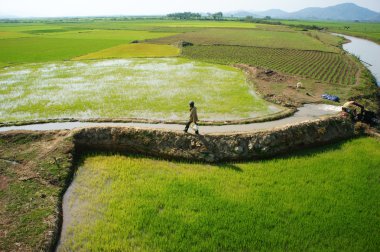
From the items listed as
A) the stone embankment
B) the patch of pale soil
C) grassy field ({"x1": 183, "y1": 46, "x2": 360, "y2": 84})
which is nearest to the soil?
the patch of pale soil

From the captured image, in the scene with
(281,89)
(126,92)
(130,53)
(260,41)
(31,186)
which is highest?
(260,41)

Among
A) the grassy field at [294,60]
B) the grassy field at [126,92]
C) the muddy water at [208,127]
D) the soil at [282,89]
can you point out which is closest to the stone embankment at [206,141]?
the muddy water at [208,127]

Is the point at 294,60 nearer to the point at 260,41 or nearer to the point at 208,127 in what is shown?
the point at 260,41

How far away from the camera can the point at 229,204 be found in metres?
6.83

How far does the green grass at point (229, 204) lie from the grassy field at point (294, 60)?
12.2 meters

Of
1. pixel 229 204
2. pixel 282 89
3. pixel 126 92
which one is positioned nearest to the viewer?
pixel 229 204

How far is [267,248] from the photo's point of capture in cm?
566

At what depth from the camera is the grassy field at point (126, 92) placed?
39.9 feet

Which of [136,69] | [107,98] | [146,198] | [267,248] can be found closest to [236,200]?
[267,248]

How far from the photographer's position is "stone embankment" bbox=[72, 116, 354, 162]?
8898mm

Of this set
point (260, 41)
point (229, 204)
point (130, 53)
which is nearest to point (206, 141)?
point (229, 204)

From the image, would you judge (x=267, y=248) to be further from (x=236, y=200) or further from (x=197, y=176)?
(x=197, y=176)

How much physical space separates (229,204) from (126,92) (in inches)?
380

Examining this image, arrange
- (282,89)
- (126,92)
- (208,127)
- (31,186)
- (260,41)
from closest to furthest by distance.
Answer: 1. (31,186)
2. (208,127)
3. (126,92)
4. (282,89)
5. (260,41)
